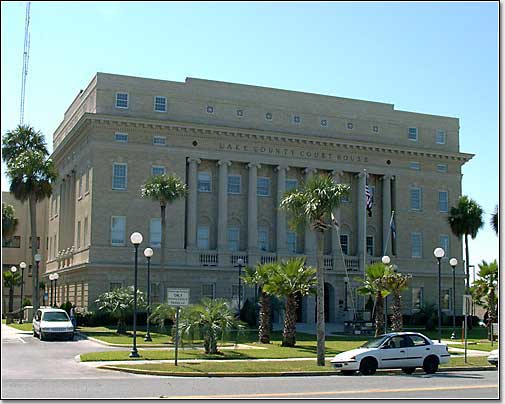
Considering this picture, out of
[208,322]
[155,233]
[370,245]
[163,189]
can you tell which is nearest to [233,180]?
[155,233]

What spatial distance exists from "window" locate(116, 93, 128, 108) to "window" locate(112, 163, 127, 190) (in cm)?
461

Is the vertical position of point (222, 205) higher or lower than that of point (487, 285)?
higher

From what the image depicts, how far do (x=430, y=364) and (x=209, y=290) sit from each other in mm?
34848

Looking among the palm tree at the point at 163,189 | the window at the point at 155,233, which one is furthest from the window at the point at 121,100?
the palm tree at the point at 163,189

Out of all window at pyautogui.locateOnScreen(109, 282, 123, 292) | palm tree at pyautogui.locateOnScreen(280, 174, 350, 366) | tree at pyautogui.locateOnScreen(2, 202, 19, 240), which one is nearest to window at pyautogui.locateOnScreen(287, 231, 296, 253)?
window at pyautogui.locateOnScreen(109, 282, 123, 292)

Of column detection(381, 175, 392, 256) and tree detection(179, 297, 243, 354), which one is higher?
column detection(381, 175, 392, 256)

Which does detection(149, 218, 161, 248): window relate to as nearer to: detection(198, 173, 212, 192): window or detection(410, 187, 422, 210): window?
detection(198, 173, 212, 192): window

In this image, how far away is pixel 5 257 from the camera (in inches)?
3499

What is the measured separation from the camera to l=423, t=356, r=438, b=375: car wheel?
2653 centimetres

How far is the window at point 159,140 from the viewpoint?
195 feet

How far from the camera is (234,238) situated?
62812 millimetres

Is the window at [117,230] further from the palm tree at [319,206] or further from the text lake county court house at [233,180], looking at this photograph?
the palm tree at [319,206]

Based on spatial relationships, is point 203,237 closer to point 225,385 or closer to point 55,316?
point 55,316

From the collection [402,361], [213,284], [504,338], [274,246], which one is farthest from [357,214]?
[504,338]
